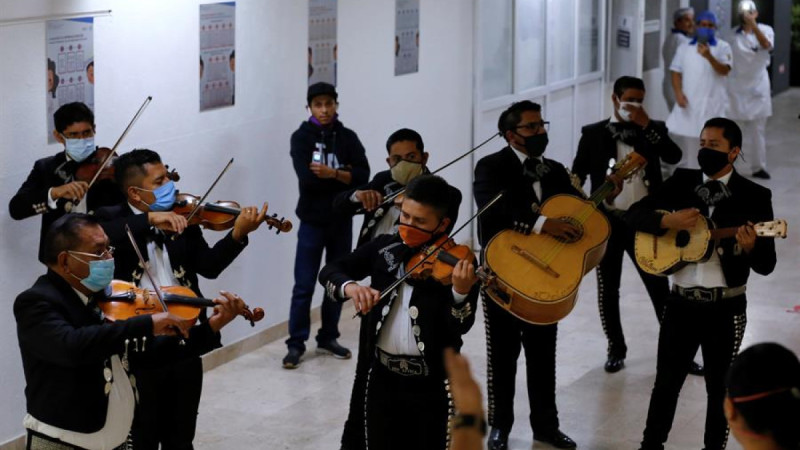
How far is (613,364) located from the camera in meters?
7.20

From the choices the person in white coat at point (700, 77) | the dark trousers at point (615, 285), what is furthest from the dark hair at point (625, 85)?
the person in white coat at point (700, 77)

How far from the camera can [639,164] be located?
6113 millimetres

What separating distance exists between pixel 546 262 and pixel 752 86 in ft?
27.5

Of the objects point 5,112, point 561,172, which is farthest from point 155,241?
point 561,172

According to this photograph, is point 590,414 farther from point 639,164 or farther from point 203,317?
point 203,317

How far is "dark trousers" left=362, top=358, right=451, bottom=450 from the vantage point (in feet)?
14.5

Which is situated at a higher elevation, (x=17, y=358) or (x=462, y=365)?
(x=462, y=365)

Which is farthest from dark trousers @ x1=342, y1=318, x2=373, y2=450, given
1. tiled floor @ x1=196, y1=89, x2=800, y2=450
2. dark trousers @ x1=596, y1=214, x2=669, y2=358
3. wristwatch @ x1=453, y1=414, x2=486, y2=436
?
wristwatch @ x1=453, y1=414, x2=486, y2=436

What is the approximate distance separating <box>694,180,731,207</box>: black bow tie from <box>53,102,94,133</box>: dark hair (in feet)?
8.93

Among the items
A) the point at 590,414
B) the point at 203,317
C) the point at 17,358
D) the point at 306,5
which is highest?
the point at 306,5

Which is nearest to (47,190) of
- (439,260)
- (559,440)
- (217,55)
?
(217,55)

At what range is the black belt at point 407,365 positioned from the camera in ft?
14.6

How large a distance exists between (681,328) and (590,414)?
1.27 m

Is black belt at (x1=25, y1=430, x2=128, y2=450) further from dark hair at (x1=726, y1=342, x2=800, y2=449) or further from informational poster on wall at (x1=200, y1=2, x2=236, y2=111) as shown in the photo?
informational poster on wall at (x1=200, y1=2, x2=236, y2=111)
